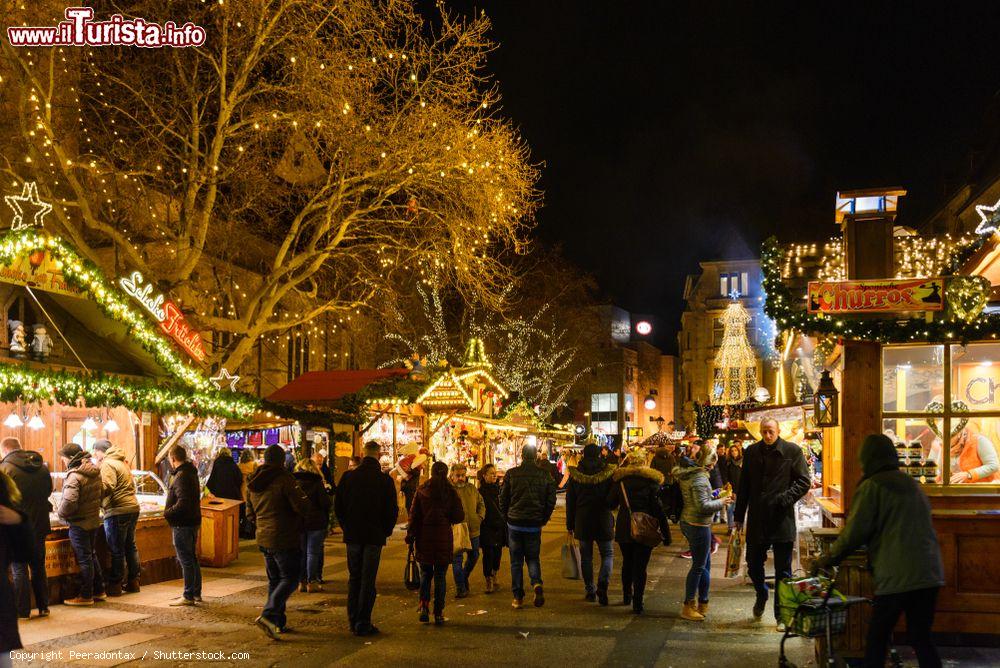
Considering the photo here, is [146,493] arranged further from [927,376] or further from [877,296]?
[927,376]

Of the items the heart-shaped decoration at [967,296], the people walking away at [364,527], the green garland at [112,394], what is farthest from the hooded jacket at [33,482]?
the heart-shaped decoration at [967,296]

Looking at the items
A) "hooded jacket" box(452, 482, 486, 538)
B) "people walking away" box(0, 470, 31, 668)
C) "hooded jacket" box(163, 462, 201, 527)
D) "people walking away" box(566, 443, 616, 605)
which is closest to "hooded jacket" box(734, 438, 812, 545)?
"people walking away" box(566, 443, 616, 605)

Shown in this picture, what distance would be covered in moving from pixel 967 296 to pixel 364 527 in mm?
6068

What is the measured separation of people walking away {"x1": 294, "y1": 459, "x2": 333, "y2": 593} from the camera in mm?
10477

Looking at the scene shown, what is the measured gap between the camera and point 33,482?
9.45 m

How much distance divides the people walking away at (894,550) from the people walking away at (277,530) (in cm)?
487

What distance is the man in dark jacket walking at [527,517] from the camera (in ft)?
33.0

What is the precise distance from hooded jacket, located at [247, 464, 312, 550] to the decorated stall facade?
501cm

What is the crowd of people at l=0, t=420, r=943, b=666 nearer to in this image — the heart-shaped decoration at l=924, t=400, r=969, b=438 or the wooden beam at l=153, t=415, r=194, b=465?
the heart-shaped decoration at l=924, t=400, r=969, b=438

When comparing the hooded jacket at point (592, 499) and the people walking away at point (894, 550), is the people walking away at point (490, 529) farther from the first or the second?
the people walking away at point (894, 550)

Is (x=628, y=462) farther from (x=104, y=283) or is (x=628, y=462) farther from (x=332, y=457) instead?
(x=332, y=457)

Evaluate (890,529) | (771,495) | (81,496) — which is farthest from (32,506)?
(890,529)

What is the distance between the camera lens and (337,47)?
56.2ft

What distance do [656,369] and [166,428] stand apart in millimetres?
74353
